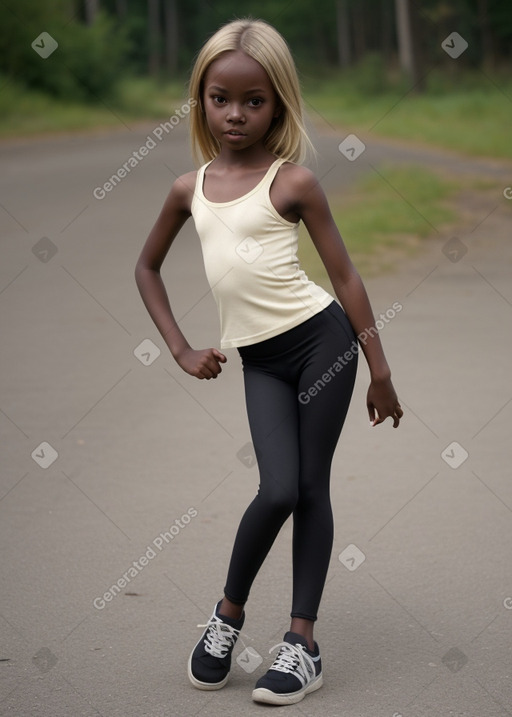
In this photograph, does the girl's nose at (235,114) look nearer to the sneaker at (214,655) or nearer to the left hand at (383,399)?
the left hand at (383,399)

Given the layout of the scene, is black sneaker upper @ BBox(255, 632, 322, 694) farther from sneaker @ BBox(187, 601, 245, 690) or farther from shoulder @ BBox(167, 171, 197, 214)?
shoulder @ BBox(167, 171, 197, 214)

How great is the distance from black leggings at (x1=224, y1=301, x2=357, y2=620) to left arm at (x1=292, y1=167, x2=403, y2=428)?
0.05m

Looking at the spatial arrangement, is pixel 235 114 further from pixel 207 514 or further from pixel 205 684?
pixel 207 514

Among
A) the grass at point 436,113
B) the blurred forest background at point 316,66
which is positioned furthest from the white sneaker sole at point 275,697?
the grass at point 436,113

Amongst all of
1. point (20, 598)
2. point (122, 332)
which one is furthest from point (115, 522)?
point (122, 332)

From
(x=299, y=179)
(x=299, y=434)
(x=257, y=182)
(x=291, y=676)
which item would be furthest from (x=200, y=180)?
(x=291, y=676)

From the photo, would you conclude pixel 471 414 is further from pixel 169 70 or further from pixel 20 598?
pixel 169 70

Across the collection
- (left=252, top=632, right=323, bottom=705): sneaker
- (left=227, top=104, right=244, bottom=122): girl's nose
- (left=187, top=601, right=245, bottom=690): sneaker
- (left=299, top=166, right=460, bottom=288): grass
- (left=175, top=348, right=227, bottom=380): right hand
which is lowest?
(left=187, top=601, right=245, bottom=690): sneaker

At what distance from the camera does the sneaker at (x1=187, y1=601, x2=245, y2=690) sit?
314cm

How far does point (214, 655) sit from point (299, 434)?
671 millimetres

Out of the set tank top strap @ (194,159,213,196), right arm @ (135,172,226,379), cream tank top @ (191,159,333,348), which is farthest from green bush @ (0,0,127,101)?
cream tank top @ (191,159,333,348)

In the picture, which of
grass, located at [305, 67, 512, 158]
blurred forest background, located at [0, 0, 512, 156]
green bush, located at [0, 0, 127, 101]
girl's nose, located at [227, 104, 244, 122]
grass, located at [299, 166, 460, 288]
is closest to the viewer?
girl's nose, located at [227, 104, 244, 122]

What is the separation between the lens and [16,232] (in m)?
11.2

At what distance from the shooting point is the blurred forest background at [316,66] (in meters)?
23.9
